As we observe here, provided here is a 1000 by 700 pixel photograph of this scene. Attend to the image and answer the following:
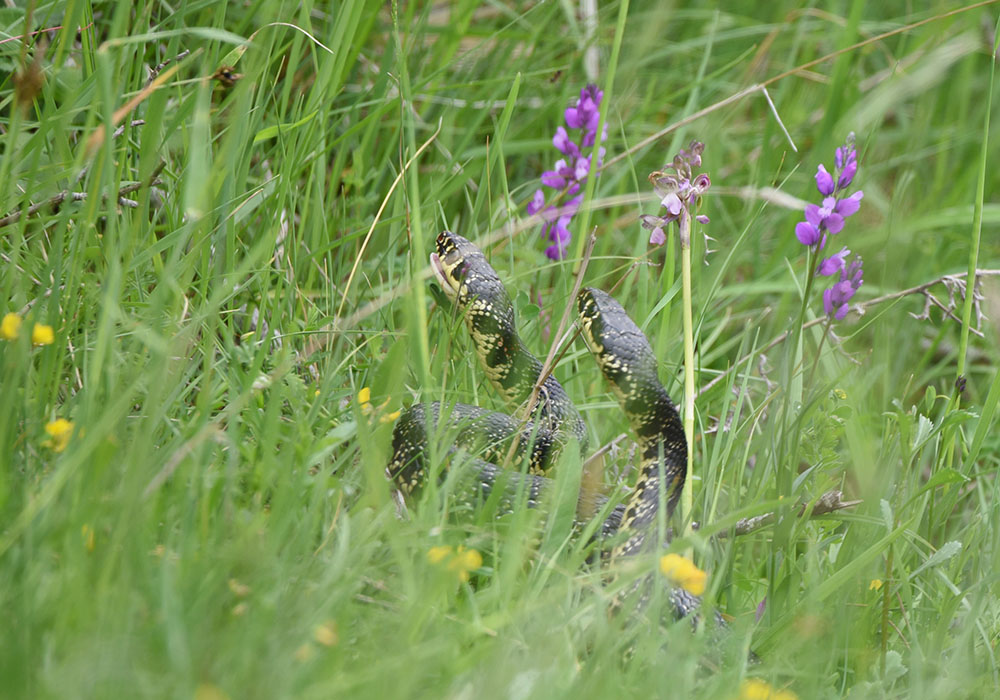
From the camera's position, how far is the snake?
212 centimetres

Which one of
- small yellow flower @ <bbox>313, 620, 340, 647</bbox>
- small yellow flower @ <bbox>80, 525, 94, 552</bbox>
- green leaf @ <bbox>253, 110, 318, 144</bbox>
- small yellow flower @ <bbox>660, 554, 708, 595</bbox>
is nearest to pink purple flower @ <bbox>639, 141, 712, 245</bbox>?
small yellow flower @ <bbox>660, 554, 708, 595</bbox>

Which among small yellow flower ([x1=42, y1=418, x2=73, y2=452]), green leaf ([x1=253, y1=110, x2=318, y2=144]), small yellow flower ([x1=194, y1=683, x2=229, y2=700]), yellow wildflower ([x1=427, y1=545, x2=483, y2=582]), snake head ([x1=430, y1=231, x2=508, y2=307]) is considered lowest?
yellow wildflower ([x1=427, y1=545, x2=483, y2=582])

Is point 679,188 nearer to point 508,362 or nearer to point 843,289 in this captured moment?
point 843,289

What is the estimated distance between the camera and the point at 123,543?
1460 mm

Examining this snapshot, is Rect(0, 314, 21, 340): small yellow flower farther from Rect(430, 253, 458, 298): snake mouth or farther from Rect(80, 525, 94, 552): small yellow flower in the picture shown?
Rect(430, 253, 458, 298): snake mouth

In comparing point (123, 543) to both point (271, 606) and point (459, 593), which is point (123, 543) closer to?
point (271, 606)

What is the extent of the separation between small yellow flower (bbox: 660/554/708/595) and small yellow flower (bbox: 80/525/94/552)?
92cm

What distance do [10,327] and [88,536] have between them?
0.54 meters

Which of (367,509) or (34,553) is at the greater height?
(34,553)

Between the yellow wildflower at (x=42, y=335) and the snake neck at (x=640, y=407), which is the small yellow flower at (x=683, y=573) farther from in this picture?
the yellow wildflower at (x=42, y=335)

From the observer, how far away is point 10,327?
1.82 m

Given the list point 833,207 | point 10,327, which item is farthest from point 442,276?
point 10,327

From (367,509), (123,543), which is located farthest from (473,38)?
(123,543)

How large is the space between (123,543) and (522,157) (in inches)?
134
